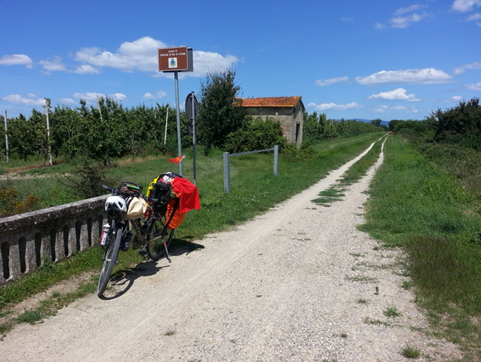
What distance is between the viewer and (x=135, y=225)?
5137 mm

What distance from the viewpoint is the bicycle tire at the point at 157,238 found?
5.47m

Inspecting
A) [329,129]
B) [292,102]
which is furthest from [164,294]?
[329,129]

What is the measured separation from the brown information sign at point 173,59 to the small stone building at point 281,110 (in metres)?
19.1

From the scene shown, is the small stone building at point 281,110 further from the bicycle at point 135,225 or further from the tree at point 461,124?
the bicycle at point 135,225

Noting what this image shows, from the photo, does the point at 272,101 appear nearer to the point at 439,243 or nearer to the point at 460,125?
the point at 460,125

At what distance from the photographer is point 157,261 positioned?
568 centimetres

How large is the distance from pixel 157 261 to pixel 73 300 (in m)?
1.60

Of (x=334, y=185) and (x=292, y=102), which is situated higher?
(x=292, y=102)

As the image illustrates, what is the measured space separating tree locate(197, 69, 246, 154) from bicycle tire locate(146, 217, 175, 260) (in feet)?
60.9

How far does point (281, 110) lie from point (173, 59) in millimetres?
19566

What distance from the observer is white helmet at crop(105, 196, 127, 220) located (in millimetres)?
4340

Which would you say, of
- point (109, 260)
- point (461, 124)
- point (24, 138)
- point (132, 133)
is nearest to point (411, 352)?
point (109, 260)

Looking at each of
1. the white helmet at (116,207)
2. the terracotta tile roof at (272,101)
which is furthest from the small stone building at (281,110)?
the white helmet at (116,207)

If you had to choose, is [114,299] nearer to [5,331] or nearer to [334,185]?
[5,331]
